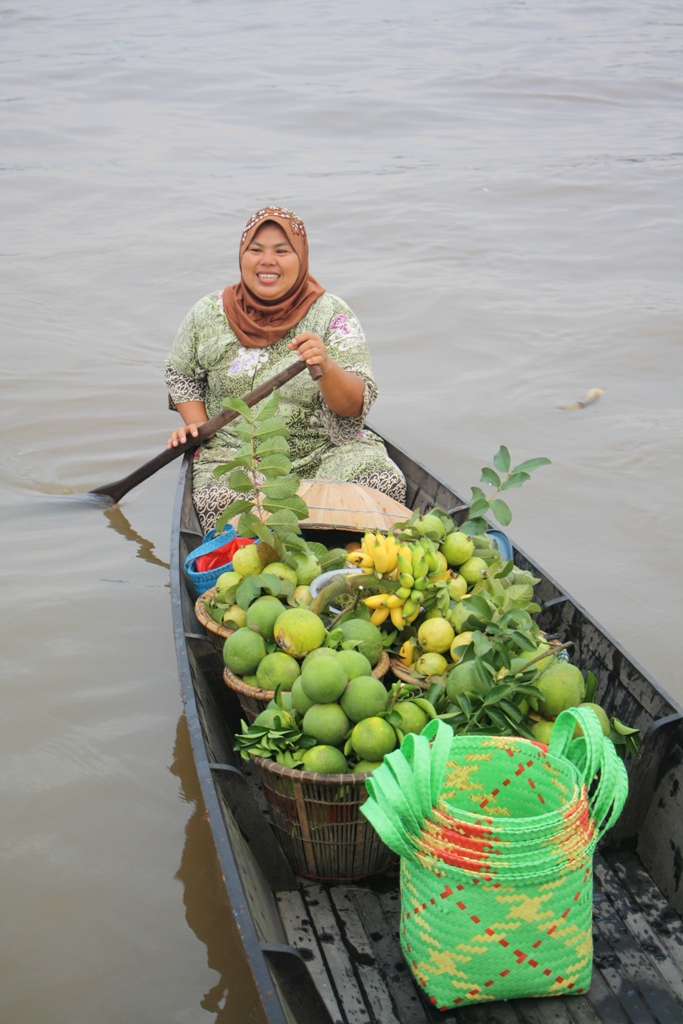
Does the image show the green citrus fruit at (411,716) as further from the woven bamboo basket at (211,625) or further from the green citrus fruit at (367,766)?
the woven bamboo basket at (211,625)

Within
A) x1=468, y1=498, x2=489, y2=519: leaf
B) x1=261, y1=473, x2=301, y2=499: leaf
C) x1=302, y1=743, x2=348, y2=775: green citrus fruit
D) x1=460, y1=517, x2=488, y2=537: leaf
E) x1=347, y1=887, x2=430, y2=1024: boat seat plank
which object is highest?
x1=261, y1=473, x2=301, y2=499: leaf

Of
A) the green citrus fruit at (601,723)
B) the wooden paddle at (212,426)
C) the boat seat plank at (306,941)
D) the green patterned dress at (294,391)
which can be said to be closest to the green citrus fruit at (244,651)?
the boat seat plank at (306,941)

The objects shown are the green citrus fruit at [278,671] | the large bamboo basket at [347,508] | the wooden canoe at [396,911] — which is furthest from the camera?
the large bamboo basket at [347,508]

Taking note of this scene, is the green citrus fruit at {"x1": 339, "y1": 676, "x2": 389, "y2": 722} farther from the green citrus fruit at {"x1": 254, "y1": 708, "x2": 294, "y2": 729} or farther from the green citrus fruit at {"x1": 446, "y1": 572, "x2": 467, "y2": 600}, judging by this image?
the green citrus fruit at {"x1": 446, "y1": 572, "x2": 467, "y2": 600}

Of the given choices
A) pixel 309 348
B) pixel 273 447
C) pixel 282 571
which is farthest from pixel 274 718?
pixel 309 348

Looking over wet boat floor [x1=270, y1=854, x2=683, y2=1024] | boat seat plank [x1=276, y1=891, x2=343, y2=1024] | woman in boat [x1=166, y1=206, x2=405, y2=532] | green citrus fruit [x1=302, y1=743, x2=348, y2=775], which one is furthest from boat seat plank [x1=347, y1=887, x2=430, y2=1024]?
woman in boat [x1=166, y1=206, x2=405, y2=532]

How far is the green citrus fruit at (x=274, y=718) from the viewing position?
86.7 inches

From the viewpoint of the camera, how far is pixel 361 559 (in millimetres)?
2506

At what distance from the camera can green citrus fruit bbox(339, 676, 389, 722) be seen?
216cm

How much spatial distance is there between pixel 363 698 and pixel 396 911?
0.60m

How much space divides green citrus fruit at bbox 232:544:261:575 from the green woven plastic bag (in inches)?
35.4

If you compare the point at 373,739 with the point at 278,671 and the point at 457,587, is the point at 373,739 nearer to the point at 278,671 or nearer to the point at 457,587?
the point at 278,671

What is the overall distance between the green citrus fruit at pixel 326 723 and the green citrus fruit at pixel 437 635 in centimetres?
36

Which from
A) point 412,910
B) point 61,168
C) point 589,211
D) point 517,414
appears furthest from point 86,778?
point 61,168
